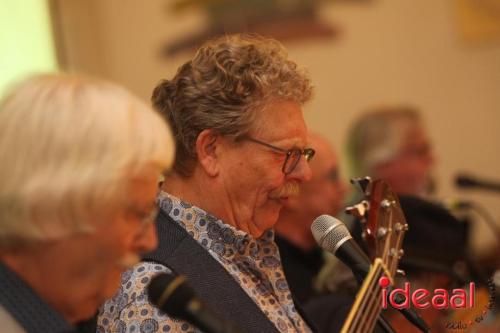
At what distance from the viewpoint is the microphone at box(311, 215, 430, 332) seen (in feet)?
5.67

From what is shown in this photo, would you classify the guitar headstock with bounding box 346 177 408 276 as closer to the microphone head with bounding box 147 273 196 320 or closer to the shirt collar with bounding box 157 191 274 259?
the shirt collar with bounding box 157 191 274 259

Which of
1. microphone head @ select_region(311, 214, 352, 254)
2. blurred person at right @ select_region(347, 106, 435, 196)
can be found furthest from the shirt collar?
blurred person at right @ select_region(347, 106, 435, 196)

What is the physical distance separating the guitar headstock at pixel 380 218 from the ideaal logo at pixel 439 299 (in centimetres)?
9

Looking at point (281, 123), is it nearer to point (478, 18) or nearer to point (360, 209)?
point (360, 209)

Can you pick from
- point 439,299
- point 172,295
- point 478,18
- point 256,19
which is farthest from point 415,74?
point 172,295

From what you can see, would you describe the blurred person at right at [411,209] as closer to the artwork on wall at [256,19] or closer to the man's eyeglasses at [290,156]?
the man's eyeglasses at [290,156]

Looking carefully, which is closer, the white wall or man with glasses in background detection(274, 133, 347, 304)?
man with glasses in background detection(274, 133, 347, 304)

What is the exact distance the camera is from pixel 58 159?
1.22 m

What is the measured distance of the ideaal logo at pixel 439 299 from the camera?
170cm

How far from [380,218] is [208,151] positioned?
1.29 ft

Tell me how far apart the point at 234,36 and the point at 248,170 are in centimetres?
31

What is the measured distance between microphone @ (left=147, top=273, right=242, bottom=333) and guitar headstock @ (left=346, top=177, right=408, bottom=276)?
2.17 feet

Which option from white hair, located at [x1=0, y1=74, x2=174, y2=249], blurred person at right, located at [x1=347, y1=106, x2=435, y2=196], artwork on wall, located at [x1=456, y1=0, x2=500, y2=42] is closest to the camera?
white hair, located at [x1=0, y1=74, x2=174, y2=249]

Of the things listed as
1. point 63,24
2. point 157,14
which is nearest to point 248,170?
point 63,24
